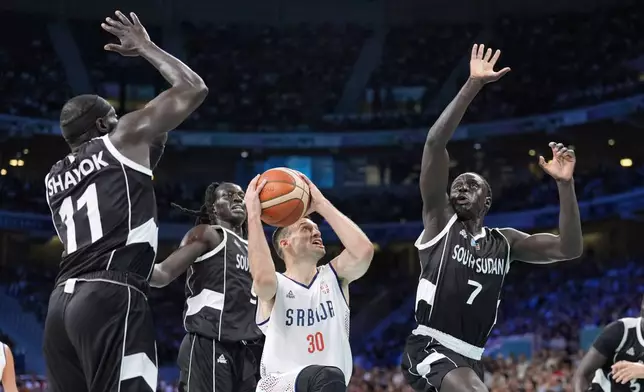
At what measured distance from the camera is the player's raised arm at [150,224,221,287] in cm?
699

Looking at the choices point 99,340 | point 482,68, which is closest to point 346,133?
point 482,68

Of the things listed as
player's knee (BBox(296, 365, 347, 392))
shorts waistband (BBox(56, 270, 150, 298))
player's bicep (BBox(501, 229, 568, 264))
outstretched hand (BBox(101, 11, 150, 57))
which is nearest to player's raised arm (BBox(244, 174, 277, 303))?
player's knee (BBox(296, 365, 347, 392))

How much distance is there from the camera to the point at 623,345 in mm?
8016

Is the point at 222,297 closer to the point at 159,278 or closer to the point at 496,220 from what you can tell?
the point at 159,278

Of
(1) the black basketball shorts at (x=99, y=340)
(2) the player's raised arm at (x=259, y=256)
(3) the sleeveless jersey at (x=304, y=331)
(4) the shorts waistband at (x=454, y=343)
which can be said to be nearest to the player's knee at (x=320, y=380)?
(3) the sleeveless jersey at (x=304, y=331)

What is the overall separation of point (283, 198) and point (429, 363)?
178 cm

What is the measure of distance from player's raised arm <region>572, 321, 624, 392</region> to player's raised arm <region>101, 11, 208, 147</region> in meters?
4.61

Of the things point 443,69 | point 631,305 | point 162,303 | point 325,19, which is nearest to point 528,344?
point 631,305

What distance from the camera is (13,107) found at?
89.4ft

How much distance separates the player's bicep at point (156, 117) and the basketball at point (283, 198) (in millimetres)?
1062

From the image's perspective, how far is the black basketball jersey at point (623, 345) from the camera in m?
7.98

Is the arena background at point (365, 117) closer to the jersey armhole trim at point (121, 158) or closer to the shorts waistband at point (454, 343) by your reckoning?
the shorts waistband at point (454, 343)

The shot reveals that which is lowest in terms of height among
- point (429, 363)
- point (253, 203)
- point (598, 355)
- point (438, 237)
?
point (598, 355)

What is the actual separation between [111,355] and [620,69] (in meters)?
25.2
